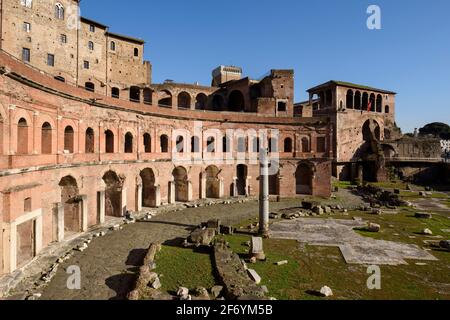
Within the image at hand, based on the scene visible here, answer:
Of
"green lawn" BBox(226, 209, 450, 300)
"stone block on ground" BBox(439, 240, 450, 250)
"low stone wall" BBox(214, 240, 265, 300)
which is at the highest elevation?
"low stone wall" BBox(214, 240, 265, 300)

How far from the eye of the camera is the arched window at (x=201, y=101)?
4088 cm

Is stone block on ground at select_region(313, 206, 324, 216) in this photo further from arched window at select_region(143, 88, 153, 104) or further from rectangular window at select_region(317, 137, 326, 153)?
arched window at select_region(143, 88, 153, 104)

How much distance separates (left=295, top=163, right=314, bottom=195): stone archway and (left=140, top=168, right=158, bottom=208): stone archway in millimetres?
15623

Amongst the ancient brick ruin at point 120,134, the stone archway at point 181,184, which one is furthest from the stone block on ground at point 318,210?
Result: the stone archway at point 181,184

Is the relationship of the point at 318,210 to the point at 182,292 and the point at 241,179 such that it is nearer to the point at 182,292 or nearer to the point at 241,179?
the point at 241,179

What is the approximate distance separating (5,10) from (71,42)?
617cm

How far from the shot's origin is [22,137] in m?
13.7

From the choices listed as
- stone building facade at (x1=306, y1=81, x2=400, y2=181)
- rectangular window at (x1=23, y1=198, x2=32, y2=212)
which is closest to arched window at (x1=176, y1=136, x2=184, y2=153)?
rectangular window at (x1=23, y1=198, x2=32, y2=212)

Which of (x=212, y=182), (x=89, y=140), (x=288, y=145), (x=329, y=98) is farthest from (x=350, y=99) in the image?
(x=89, y=140)

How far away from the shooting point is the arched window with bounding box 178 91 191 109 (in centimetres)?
3928

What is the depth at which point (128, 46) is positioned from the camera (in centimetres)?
3738

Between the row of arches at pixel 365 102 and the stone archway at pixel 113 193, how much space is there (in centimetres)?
4051

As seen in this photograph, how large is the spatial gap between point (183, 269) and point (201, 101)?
31.5 meters
